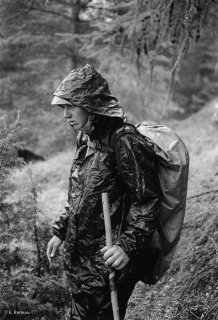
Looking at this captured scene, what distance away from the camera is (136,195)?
2.64 metres

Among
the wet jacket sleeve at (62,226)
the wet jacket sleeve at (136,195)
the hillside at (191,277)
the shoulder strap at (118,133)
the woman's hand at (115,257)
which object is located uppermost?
the shoulder strap at (118,133)

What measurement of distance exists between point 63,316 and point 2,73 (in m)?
9.64

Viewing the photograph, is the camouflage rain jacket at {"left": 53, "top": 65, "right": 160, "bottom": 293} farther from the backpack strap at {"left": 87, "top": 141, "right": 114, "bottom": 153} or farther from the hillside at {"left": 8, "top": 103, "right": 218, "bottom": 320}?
the hillside at {"left": 8, "top": 103, "right": 218, "bottom": 320}

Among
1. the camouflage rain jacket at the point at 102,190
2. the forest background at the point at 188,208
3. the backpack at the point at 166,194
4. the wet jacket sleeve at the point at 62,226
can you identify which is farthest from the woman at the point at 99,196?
the forest background at the point at 188,208

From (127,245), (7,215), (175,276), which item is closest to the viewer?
(127,245)

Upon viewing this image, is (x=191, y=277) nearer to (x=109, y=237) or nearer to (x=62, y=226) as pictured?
(x=62, y=226)

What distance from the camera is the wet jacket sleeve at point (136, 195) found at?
2600mm

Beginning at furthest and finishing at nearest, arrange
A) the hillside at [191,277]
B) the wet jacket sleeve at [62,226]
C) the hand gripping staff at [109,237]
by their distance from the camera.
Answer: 1. the hillside at [191,277]
2. the wet jacket sleeve at [62,226]
3. the hand gripping staff at [109,237]

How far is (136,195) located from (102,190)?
0.89ft

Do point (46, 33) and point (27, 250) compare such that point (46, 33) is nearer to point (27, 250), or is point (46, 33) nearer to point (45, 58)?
point (45, 58)

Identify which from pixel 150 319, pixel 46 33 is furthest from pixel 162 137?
pixel 46 33

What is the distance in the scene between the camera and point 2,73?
12008 mm

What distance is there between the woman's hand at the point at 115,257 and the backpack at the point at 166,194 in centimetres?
42

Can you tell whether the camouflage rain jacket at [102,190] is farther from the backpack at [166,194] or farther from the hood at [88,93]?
the backpack at [166,194]
